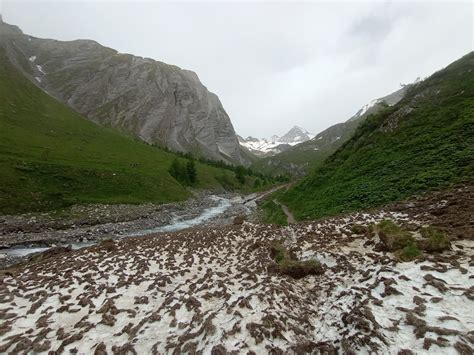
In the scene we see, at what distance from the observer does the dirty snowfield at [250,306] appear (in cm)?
1054

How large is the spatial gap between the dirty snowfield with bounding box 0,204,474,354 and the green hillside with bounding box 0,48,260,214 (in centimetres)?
3544

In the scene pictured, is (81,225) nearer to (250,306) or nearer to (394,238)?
(250,306)

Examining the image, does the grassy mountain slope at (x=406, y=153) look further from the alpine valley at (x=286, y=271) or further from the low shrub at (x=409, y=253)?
the low shrub at (x=409, y=253)

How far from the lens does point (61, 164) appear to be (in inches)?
2549

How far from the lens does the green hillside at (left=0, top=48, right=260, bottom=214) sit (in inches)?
1984

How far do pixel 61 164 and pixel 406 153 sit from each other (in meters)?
70.0

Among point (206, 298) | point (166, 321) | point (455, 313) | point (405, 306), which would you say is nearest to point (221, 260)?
point (206, 298)

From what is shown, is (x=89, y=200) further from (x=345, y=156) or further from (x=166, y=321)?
(x=345, y=156)

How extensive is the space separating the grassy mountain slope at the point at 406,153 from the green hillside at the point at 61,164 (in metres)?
40.6

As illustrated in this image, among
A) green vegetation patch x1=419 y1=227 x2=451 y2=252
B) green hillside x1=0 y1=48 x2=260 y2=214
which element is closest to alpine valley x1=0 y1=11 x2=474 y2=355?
green vegetation patch x1=419 y1=227 x2=451 y2=252

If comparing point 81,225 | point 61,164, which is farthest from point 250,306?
point 61,164

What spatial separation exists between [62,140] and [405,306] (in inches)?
4364

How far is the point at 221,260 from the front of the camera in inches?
930

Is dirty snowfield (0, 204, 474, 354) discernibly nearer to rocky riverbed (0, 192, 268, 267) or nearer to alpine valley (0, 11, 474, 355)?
alpine valley (0, 11, 474, 355)
